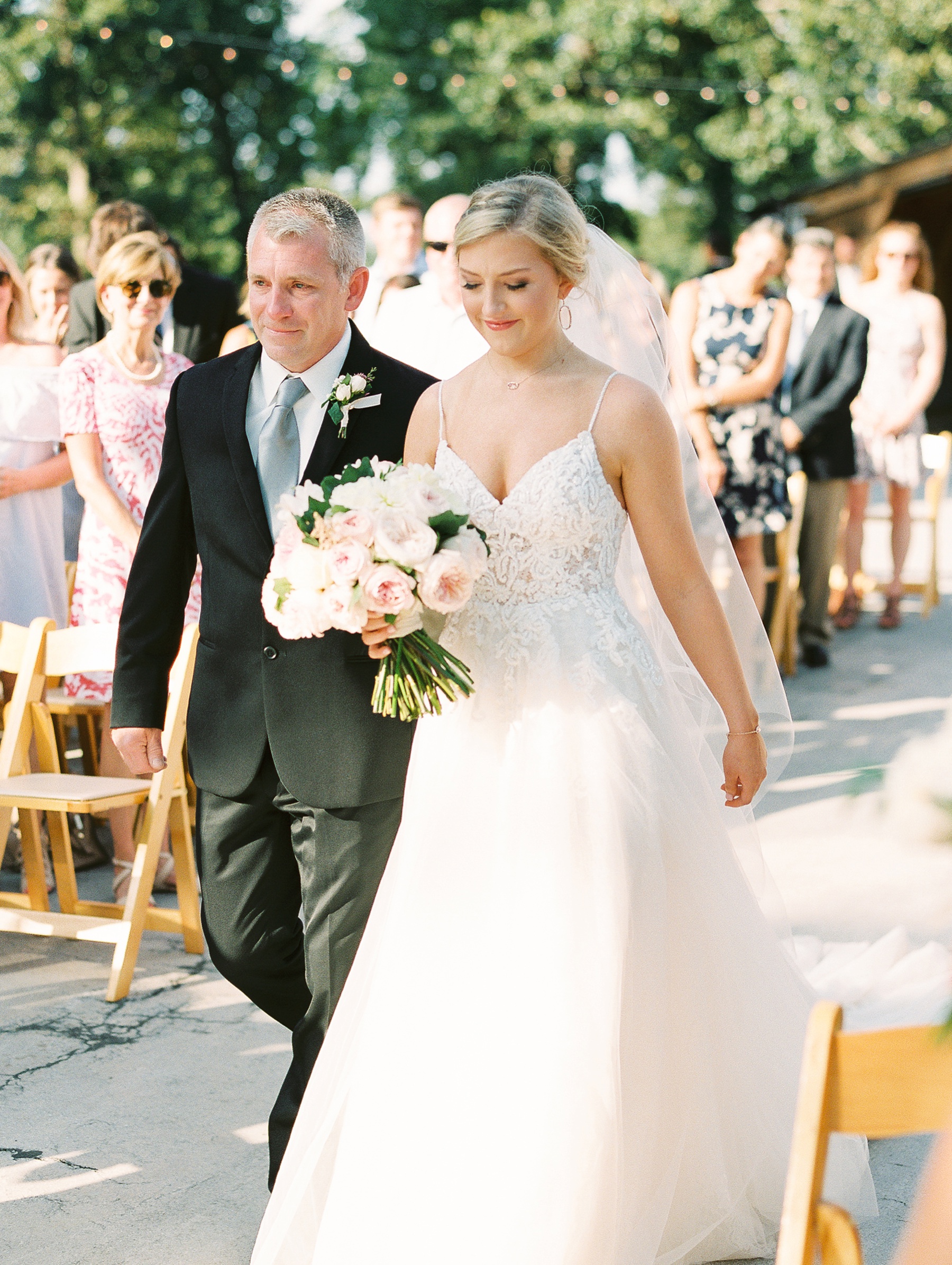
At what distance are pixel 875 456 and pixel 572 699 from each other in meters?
7.73

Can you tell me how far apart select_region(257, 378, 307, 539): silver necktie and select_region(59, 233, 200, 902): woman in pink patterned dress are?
2154mm

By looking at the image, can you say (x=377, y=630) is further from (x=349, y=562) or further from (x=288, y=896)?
(x=288, y=896)

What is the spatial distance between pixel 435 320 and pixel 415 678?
11.7ft

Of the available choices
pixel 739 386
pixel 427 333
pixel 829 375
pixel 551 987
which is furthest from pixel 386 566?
pixel 829 375

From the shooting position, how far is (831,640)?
30.8 feet

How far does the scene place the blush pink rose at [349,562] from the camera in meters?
2.48

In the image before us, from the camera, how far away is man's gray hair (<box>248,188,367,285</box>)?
295 centimetres

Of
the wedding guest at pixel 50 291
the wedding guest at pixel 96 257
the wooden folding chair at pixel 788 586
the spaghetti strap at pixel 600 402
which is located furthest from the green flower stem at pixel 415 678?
the wooden folding chair at pixel 788 586

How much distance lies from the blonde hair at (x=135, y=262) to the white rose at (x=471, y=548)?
3.02 meters

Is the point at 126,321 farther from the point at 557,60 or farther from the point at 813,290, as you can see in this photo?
the point at 557,60

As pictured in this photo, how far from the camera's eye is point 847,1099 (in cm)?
158

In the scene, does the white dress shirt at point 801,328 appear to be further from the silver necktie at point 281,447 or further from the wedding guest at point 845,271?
the silver necktie at point 281,447

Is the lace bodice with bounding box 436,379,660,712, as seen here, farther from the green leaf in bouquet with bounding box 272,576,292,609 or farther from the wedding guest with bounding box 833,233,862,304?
the wedding guest with bounding box 833,233,862,304

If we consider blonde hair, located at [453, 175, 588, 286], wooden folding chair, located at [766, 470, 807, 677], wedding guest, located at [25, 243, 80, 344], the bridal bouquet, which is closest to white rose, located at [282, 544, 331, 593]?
the bridal bouquet
